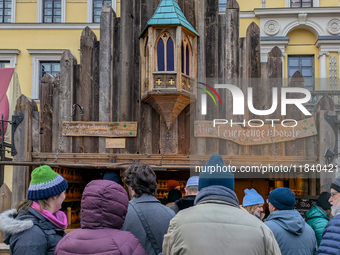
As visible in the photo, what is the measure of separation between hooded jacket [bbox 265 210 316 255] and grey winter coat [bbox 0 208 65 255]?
2077mm

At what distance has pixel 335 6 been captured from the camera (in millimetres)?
20203

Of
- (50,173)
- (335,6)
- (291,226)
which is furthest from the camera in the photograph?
(335,6)

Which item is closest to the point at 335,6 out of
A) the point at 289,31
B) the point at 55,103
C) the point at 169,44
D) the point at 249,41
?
the point at 289,31

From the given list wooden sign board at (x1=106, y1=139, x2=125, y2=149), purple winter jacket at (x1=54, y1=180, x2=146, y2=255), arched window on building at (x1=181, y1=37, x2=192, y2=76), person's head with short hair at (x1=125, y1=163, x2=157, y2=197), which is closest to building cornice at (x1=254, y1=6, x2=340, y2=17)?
arched window on building at (x1=181, y1=37, x2=192, y2=76)

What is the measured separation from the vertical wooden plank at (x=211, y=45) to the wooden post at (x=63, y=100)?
10.1ft

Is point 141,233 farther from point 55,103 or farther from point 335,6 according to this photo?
point 335,6

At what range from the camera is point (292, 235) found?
3887 mm

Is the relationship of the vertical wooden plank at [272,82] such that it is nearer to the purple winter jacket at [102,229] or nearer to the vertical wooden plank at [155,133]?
the vertical wooden plank at [155,133]

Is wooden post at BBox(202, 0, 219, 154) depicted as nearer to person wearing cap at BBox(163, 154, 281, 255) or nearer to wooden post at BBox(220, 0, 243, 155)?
wooden post at BBox(220, 0, 243, 155)

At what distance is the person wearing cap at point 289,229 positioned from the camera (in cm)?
385

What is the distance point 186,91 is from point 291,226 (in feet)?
17.1

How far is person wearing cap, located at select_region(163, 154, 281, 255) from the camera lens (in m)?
2.30

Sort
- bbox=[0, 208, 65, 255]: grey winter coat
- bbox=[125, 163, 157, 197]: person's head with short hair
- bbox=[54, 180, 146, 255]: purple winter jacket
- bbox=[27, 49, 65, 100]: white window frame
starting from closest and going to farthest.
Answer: bbox=[54, 180, 146, 255]: purple winter jacket → bbox=[0, 208, 65, 255]: grey winter coat → bbox=[125, 163, 157, 197]: person's head with short hair → bbox=[27, 49, 65, 100]: white window frame

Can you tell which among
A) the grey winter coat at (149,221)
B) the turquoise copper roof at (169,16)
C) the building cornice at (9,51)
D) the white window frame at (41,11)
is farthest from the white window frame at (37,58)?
the grey winter coat at (149,221)
